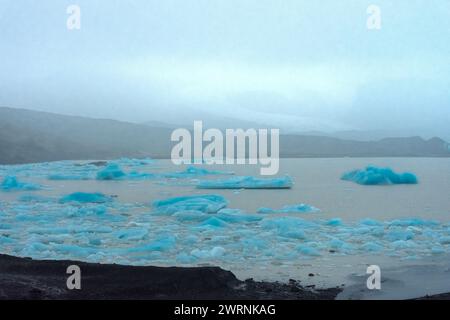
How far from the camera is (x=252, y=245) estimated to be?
7867 mm

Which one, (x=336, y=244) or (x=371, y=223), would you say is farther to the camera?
(x=371, y=223)

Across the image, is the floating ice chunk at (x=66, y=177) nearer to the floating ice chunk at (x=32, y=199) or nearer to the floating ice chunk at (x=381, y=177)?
the floating ice chunk at (x=32, y=199)

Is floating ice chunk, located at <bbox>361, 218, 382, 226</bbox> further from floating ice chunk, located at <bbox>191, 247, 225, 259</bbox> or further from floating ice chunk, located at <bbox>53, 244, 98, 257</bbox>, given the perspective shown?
floating ice chunk, located at <bbox>53, 244, 98, 257</bbox>

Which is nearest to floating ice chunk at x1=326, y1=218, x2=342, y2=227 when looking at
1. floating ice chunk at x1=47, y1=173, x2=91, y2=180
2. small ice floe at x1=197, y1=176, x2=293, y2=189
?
small ice floe at x1=197, y1=176, x2=293, y2=189

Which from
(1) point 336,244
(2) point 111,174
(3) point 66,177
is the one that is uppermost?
(2) point 111,174

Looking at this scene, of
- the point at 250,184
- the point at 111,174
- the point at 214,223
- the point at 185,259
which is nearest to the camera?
the point at 185,259

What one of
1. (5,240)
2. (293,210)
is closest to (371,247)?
A: (293,210)

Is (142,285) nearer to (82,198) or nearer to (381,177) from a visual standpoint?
(82,198)

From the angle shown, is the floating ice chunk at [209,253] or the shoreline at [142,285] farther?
the floating ice chunk at [209,253]

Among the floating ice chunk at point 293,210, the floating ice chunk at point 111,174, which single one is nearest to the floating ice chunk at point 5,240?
the floating ice chunk at point 293,210

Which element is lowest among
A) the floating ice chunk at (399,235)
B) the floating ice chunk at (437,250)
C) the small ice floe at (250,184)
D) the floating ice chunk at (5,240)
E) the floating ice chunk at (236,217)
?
the floating ice chunk at (437,250)

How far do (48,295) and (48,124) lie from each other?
54940mm

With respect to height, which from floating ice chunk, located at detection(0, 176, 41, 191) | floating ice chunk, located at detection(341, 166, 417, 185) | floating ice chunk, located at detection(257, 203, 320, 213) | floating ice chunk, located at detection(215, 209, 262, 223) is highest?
floating ice chunk, located at detection(341, 166, 417, 185)

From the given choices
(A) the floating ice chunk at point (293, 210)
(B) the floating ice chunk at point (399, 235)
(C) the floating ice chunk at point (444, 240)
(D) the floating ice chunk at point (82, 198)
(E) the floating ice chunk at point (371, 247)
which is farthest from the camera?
(D) the floating ice chunk at point (82, 198)
